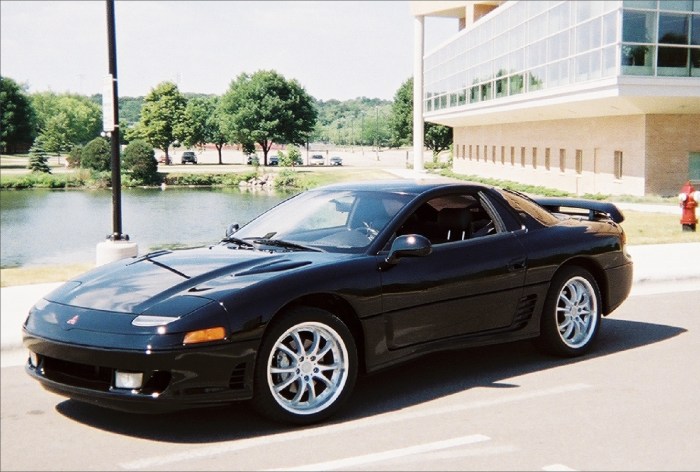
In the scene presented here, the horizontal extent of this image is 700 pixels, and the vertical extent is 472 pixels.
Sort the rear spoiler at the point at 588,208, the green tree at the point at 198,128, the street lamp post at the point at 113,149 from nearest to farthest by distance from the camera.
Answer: the rear spoiler at the point at 588,208
the street lamp post at the point at 113,149
the green tree at the point at 198,128

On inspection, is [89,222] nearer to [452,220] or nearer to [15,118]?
[452,220]

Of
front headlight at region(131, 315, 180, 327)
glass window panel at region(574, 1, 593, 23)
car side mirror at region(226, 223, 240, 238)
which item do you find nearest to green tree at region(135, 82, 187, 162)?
glass window panel at region(574, 1, 593, 23)

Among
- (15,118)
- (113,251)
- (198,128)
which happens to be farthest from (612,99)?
(198,128)

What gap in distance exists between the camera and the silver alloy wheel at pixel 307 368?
5285 mm

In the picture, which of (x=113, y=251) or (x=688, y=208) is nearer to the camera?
(x=113, y=251)

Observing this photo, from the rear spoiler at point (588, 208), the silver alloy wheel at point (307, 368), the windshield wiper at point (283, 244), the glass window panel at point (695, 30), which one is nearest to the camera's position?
the silver alloy wheel at point (307, 368)

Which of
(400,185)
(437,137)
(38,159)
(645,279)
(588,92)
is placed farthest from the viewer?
(437,137)

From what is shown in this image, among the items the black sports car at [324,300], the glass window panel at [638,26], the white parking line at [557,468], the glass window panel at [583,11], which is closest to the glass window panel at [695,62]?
the glass window panel at [638,26]

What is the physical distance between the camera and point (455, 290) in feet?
20.5

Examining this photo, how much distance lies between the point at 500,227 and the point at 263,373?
2.50 m

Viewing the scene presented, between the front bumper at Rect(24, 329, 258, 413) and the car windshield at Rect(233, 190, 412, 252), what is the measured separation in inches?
52.1

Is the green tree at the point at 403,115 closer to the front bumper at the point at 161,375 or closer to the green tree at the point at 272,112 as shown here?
the green tree at the point at 272,112

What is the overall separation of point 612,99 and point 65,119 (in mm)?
48353

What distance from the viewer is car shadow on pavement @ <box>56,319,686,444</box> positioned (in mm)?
5266
